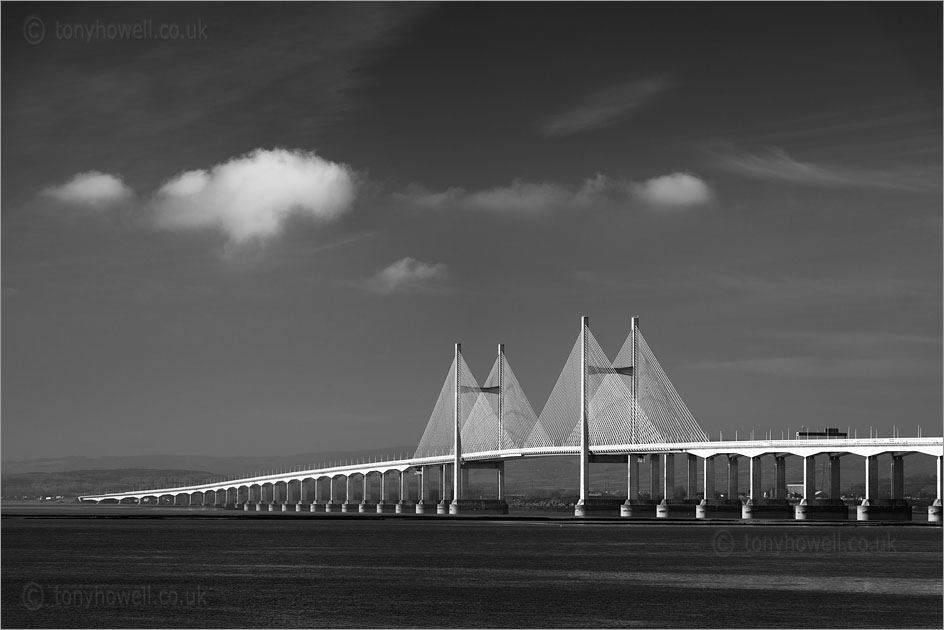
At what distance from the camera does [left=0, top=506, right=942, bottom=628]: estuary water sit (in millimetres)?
37375

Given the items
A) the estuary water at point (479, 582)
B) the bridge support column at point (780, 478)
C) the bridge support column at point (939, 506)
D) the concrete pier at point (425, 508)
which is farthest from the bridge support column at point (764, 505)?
the concrete pier at point (425, 508)

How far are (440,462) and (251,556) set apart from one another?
91.8 meters

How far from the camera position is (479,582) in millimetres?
48156

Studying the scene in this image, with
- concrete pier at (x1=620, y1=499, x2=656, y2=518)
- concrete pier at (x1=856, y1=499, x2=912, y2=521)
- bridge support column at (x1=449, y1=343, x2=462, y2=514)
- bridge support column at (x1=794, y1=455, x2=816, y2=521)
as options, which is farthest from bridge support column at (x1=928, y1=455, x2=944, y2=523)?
bridge support column at (x1=449, y1=343, x2=462, y2=514)

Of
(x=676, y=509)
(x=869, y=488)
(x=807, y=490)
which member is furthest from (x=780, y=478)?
(x=869, y=488)

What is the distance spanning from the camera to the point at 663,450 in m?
118

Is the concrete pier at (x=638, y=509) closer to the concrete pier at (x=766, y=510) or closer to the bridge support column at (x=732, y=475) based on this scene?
the bridge support column at (x=732, y=475)

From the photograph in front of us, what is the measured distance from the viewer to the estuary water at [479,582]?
3738 cm

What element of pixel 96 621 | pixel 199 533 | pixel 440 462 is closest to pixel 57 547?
pixel 199 533

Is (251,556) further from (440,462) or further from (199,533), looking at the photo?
(440,462)

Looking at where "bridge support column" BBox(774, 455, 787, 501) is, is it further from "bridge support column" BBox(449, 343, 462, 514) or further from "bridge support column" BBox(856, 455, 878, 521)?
"bridge support column" BBox(449, 343, 462, 514)

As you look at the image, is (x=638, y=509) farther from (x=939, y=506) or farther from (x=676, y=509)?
(x=939, y=506)

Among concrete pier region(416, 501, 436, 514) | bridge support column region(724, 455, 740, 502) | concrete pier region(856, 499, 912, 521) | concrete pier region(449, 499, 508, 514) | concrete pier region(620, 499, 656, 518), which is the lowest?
concrete pier region(416, 501, 436, 514)

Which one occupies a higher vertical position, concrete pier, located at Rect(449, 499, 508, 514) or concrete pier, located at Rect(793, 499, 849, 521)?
concrete pier, located at Rect(793, 499, 849, 521)
